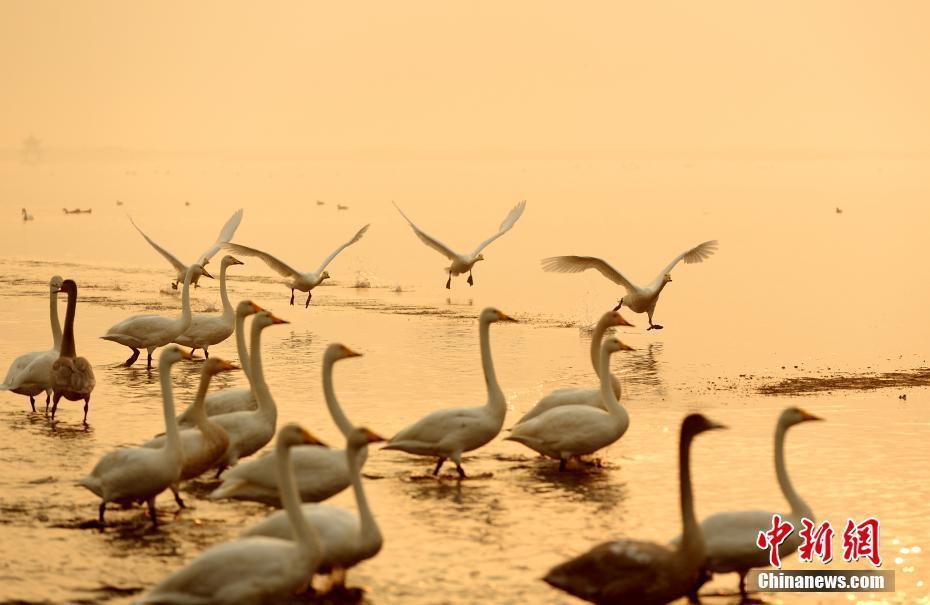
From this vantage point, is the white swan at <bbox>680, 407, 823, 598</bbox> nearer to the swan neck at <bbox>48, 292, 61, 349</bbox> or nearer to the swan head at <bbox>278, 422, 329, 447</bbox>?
the swan head at <bbox>278, 422, 329, 447</bbox>

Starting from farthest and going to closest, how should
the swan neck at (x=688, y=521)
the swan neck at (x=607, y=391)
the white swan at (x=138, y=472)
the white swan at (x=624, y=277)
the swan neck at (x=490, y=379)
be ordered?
the white swan at (x=624, y=277)
the swan neck at (x=607, y=391)
the swan neck at (x=490, y=379)
the white swan at (x=138, y=472)
the swan neck at (x=688, y=521)

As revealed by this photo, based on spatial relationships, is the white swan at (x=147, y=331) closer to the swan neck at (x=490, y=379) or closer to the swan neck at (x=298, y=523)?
the swan neck at (x=490, y=379)

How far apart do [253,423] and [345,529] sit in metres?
3.74

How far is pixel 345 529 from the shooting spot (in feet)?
33.6

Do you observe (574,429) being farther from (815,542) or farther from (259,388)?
(815,542)

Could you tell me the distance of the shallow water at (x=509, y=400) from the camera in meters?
11.8

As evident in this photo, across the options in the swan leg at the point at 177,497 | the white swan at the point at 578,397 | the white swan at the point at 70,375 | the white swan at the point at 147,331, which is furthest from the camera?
the white swan at the point at 147,331

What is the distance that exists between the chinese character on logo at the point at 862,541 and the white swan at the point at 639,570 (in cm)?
240

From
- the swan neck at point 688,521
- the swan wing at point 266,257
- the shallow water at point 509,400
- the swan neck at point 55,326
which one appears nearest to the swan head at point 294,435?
the shallow water at point 509,400

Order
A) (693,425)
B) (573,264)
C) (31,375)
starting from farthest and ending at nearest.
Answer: (573,264) < (31,375) < (693,425)

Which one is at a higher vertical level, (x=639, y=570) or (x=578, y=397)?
(x=578, y=397)

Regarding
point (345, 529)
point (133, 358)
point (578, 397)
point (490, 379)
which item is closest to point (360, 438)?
→ point (345, 529)

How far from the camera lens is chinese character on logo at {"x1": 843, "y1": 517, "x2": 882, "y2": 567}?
1173 centimetres

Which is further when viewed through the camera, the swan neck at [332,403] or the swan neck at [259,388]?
the swan neck at [259,388]
